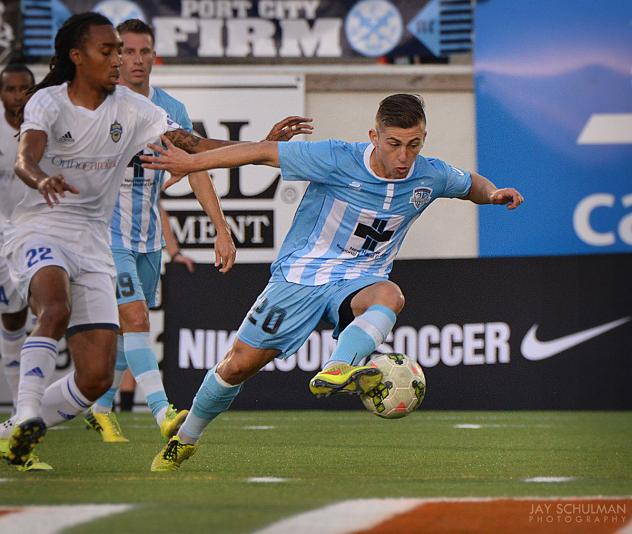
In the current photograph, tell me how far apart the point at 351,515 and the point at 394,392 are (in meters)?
1.62

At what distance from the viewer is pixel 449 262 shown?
11.6 metres

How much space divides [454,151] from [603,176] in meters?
1.63

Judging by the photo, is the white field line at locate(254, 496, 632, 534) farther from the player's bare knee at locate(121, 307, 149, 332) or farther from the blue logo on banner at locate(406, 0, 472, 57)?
the blue logo on banner at locate(406, 0, 472, 57)

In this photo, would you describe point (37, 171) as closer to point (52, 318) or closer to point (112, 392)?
point (52, 318)

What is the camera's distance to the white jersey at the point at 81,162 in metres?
6.20

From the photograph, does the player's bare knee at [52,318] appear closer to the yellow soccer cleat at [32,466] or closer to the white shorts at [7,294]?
the yellow soccer cleat at [32,466]

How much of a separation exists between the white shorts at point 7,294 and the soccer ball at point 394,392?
12.5 feet

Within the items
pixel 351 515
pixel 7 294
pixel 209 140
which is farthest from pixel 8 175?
pixel 351 515

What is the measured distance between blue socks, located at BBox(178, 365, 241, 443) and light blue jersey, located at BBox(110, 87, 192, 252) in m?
1.94

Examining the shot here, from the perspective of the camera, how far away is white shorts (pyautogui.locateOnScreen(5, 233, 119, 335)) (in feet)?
19.9

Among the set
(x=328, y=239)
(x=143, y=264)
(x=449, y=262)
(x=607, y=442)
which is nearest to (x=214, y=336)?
(x=449, y=262)

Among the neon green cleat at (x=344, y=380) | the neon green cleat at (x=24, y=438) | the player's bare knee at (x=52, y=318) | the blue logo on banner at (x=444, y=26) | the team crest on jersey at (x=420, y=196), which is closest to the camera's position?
the neon green cleat at (x=24, y=438)

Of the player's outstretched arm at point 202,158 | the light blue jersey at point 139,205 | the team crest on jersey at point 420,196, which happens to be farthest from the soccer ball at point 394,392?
the light blue jersey at point 139,205

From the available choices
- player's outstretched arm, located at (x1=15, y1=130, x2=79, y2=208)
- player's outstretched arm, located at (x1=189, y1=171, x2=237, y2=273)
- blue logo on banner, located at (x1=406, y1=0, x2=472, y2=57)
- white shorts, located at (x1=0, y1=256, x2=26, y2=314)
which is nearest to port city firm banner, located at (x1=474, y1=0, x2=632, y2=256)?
blue logo on banner, located at (x1=406, y1=0, x2=472, y2=57)
